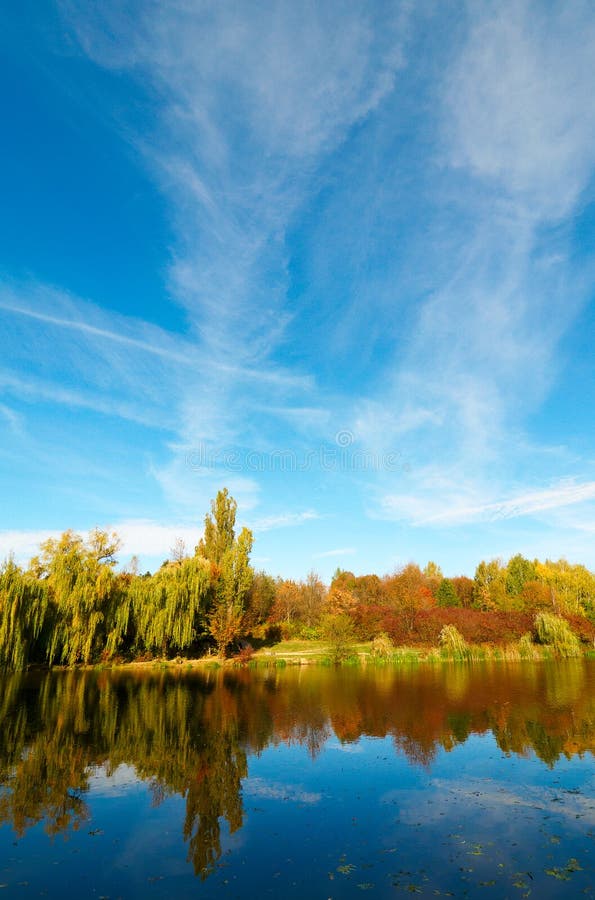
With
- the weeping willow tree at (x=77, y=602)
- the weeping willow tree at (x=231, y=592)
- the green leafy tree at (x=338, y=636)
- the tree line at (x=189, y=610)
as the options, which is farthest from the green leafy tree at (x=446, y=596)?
the weeping willow tree at (x=77, y=602)

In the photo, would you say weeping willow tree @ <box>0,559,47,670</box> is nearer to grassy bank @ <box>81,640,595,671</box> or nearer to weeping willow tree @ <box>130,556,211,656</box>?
weeping willow tree @ <box>130,556,211,656</box>

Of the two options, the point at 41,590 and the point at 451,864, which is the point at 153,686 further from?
the point at 451,864

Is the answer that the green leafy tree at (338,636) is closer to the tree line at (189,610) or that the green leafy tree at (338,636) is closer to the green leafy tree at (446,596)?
the tree line at (189,610)

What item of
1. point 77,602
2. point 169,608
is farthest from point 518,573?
point 77,602

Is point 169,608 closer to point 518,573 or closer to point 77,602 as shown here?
point 77,602

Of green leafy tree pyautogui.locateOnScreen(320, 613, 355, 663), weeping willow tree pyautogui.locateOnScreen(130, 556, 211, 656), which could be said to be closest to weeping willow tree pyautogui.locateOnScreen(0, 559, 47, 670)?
weeping willow tree pyautogui.locateOnScreen(130, 556, 211, 656)

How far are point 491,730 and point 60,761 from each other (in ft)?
47.2

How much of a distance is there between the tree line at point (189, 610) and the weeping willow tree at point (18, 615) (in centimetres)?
7

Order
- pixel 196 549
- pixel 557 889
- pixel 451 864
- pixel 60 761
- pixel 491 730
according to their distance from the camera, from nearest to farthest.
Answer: pixel 557 889 < pixel 451 864 < pixel 60 761 < pixel 491 730 < pixel 196 549

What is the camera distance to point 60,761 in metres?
14.8

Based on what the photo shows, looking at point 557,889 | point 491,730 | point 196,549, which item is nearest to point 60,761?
point 557,889

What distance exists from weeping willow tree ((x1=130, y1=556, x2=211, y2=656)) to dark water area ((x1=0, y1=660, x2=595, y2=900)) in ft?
54.5

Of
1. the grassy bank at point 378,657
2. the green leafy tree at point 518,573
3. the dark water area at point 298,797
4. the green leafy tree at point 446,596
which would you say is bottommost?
the dark water area at point 298,797

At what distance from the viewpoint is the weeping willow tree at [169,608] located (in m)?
41.1
